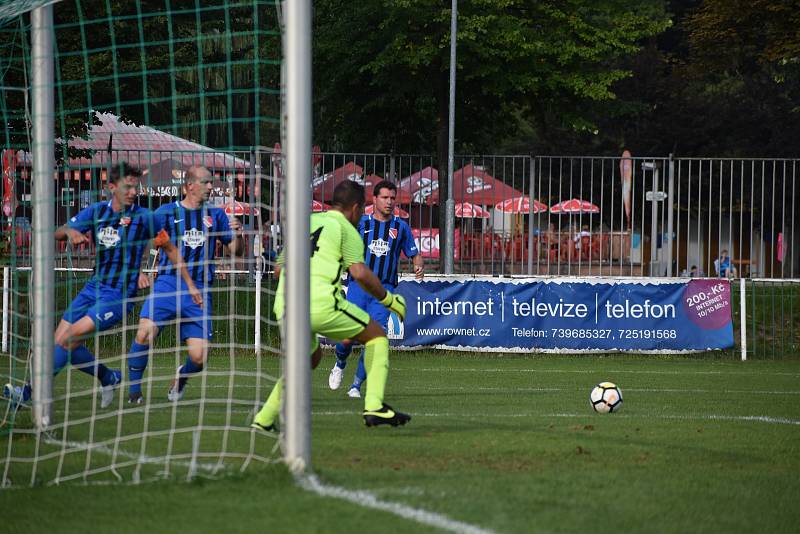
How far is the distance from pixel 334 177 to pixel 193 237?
37.8ft

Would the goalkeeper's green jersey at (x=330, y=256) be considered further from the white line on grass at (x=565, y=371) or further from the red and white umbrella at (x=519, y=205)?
the red and white umbrella at (x=519, y=205)

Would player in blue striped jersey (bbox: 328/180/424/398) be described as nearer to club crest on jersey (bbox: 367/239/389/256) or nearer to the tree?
club crest on jersey (bbox: 367/239/389/256)

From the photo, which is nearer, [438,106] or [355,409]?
[355,409]

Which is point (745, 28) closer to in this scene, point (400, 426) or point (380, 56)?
point (380, 56)

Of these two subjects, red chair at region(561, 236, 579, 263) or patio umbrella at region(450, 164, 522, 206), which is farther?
patio umbrella at region(450, 164, 522, 206)

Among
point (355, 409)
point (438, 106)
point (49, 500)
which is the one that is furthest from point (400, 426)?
point (438, 106)

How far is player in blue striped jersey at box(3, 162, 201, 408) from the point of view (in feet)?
33.5

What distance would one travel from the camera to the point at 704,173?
24.7m

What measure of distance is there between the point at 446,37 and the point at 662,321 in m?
8.80

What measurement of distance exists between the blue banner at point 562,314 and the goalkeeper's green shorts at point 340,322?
10798 mm

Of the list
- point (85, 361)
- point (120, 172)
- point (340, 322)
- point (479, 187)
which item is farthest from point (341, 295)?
point (479, 187)

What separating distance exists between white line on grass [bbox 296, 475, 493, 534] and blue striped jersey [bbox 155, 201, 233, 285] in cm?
452

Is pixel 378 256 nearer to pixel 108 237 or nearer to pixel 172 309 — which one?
pixel 172 309

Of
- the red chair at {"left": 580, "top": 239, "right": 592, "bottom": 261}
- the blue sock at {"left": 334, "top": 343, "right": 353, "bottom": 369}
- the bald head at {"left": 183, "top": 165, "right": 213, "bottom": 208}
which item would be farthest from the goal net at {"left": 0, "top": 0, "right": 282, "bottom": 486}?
the red chair at {"left": 580, "top": 239, "right": 592, "bottom": 261}
